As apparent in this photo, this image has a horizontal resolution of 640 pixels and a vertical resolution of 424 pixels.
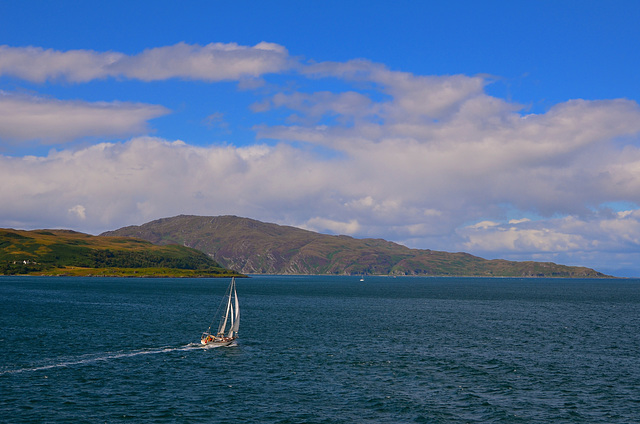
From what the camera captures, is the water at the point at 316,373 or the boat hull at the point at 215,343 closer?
the water at the point at 316,373

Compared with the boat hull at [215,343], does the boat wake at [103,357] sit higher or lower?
lower

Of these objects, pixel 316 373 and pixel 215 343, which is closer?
pixel 316 373

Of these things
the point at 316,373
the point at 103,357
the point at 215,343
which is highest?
the point at 316,373

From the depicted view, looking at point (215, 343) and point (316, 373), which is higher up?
point (316, 373)

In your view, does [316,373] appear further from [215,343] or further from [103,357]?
[103,357]

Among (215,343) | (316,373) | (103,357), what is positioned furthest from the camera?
(215,343)

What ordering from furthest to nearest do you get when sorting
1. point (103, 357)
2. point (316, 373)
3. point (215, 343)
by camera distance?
point (215, 343) < point (103, 357) < point (316, 373)

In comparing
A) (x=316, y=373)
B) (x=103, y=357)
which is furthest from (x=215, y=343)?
(x=316, y=373)

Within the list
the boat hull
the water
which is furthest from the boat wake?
the boat hull

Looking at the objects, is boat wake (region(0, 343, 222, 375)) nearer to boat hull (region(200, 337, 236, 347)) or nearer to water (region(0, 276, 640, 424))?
water (region(0, 276, 640, 424))

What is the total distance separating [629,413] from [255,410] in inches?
1633

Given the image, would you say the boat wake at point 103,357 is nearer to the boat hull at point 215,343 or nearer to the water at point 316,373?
the water at point 316,373

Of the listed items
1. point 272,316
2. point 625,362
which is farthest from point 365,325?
point 625,362

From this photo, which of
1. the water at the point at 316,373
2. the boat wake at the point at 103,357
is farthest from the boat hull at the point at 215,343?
the water at the point at 316,373
